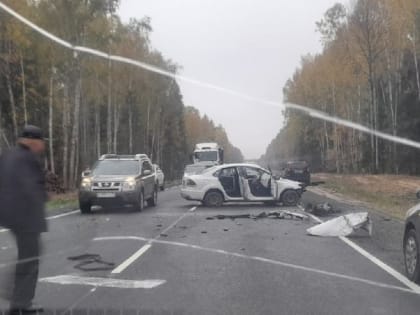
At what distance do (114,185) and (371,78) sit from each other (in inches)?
1080

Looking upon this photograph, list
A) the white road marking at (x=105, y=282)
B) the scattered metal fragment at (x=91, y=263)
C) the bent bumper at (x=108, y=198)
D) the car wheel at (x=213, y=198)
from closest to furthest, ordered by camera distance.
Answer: the white road marking at (x=105, y=282) → the scattered metal fragment at (x=91, y=263) → the bent bumper at (x=108, y=198) → the car wheel at (x=213, y=198)

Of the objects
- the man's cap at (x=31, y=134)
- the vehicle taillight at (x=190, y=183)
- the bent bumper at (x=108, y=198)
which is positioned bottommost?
the bent bumper at (x=108, y=198)

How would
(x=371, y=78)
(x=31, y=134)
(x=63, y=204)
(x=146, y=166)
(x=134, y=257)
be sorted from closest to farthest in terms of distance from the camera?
(x=31, y=134)
(x=134, y=257)
(x=146, y=166)
(x=63, y=204)
(x=371, y=78)

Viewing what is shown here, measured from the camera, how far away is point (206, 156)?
144ft

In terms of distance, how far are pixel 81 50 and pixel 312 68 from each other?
884 inches

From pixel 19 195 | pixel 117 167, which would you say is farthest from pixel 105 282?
pixel 117 167

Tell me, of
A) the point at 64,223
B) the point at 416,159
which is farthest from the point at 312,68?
the point at 64,223

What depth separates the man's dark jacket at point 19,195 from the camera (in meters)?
6.07

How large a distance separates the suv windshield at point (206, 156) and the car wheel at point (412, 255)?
116 feet

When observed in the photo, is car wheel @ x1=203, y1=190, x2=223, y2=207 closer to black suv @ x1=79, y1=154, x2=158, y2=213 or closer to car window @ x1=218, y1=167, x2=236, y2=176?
car window @ x1=218, y1=167, x2=236, y2=176

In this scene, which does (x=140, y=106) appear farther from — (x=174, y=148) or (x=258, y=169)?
(x=258, y=169)

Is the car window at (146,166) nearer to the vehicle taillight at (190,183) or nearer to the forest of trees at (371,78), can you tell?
the vehicle taillight at (190,183)

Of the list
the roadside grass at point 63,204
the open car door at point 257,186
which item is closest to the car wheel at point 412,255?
the open car door at point 257,186

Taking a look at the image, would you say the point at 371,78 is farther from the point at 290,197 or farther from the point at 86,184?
the point at 86,184
